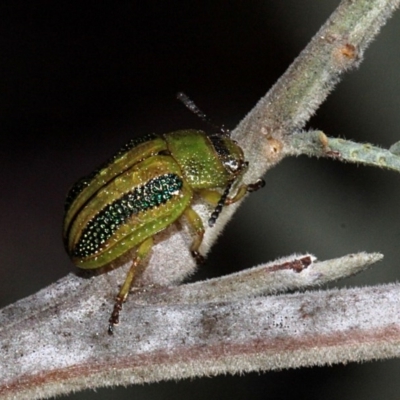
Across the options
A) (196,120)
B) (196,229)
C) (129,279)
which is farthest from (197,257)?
(196,120)

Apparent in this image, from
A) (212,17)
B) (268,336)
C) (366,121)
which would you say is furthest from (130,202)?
(212,17)

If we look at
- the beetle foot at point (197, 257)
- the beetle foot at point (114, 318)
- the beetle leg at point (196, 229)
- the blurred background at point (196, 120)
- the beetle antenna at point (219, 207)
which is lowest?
the blurred background at point (196, 120)

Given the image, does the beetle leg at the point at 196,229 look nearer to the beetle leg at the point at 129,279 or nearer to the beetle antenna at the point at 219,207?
the beetle antenna at the point at 219,207

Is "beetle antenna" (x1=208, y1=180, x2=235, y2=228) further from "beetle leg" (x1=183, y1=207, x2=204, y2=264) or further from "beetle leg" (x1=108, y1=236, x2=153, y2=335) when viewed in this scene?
"beetle leg" (x1=108, y1=236, x2=153, y2=335)

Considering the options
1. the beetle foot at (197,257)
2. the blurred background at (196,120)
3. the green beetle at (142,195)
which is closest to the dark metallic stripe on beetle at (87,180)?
the green beetle at (142,195)

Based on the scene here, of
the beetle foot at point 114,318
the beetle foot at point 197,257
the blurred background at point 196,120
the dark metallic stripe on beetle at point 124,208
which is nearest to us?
the beetle foot at point 114,318

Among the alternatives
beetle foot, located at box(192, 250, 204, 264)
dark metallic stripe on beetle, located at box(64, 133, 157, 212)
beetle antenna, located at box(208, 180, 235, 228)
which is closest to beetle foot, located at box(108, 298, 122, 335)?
beetle foot, located at box(192, 250, 204, 264)

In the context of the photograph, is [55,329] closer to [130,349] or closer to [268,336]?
[130,349]
